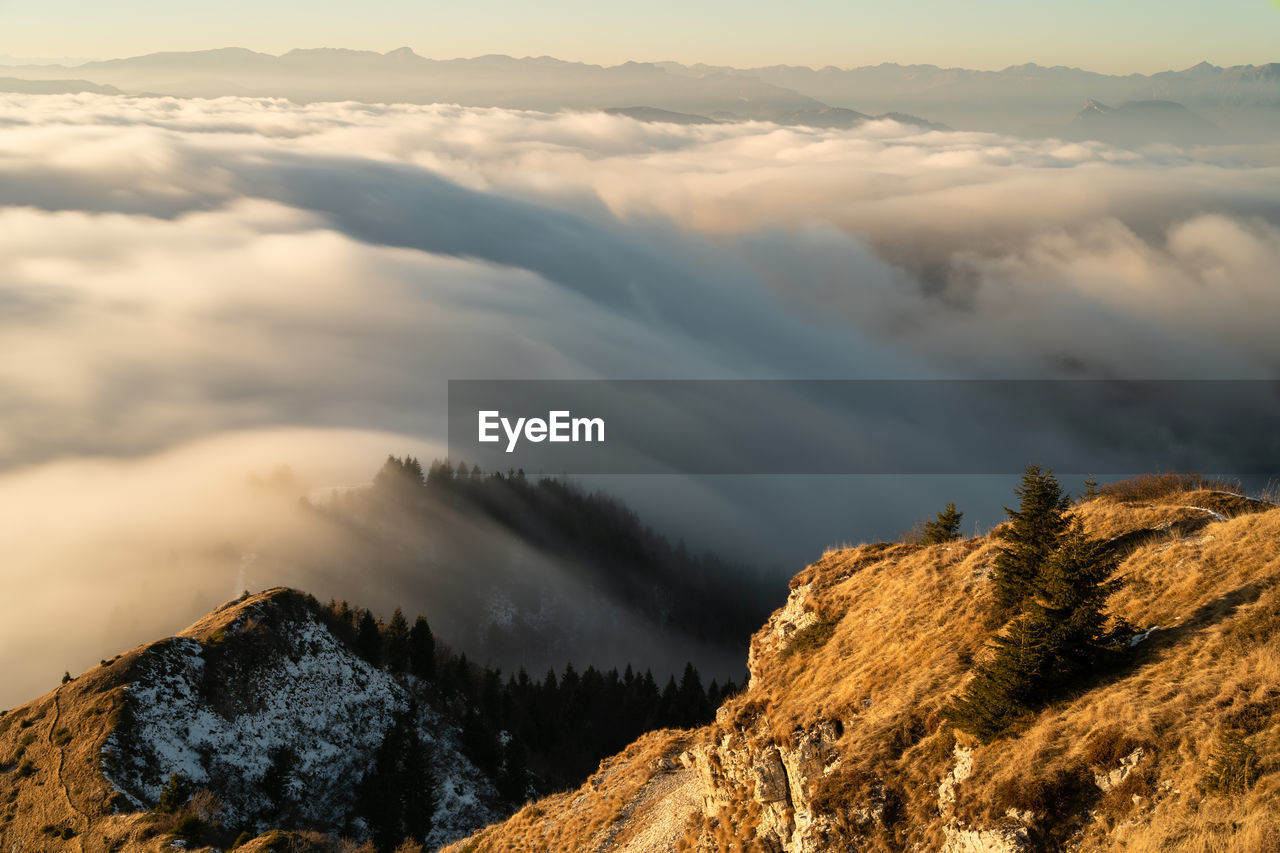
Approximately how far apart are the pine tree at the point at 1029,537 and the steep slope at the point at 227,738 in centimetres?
4030

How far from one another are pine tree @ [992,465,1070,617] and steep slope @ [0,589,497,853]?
40.3 metres

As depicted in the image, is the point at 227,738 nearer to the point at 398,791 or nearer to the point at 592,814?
the point at 398,791

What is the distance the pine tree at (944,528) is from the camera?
3588 cm

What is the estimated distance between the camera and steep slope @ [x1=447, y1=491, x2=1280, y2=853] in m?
16.4

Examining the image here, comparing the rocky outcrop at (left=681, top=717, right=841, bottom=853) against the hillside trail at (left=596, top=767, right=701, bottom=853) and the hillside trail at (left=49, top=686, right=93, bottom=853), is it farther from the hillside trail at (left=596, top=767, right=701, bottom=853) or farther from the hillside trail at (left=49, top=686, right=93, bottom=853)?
the hillside trail at (left=49, top=686, right=93, bottom=853)

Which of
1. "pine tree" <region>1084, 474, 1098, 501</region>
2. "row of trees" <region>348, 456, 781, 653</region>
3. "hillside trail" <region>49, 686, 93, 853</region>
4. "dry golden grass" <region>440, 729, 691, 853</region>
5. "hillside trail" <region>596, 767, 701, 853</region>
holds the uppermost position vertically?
"pine tree" <region>1084, 474, 1098, 501</region>

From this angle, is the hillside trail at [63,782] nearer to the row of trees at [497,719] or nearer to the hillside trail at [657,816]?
the row of trees at [497,719]

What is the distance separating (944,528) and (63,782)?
49190 millimetres

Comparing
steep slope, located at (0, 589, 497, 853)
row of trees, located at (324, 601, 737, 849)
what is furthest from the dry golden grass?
steep slope, located at (0, 589, 497, 853)

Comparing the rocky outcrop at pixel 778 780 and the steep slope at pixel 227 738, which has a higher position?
the rocky outcrop at pixel 778 780

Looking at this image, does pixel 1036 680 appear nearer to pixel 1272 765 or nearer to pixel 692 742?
pixel 1272 765

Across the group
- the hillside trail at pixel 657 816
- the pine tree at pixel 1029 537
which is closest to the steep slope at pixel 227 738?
the hillside trail at pixel 657 816

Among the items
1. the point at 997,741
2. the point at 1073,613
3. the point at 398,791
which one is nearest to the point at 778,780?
the point at 997,741

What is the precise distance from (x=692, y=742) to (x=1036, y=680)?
2642 cm
